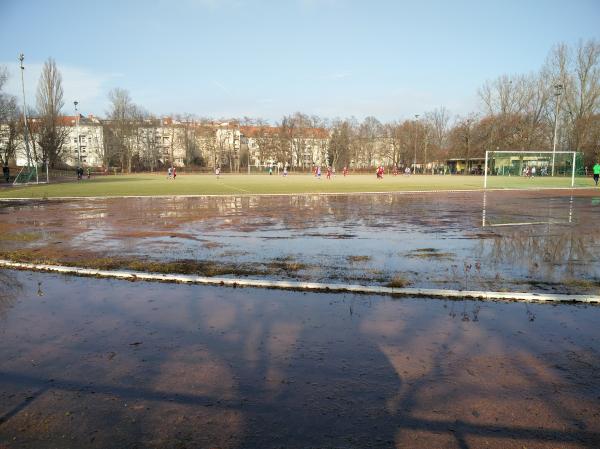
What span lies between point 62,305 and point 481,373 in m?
5.36

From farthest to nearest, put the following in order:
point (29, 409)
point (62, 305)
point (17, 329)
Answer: point (62, 305) < point (17, 329) < point (29, 409)

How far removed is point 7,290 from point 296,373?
17.3 feet

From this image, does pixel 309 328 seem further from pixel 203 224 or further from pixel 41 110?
pixel 41 110

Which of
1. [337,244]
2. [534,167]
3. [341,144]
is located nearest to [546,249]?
[337,244]

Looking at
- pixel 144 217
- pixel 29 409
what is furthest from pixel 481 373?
pixel 144 217

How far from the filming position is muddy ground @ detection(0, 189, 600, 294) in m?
7.88

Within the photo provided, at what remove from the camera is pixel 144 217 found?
672 inches

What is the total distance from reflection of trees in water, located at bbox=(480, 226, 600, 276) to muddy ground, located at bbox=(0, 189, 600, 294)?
0.02 metres

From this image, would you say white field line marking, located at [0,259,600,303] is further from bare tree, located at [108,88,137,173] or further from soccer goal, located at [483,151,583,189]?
bare tree, located at [108,88,137,173]

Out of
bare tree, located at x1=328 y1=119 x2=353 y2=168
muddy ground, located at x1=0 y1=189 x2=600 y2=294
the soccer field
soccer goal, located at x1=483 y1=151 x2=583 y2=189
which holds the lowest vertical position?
muddy ground, located at x1=0 y1=189 x2=600 y2=294

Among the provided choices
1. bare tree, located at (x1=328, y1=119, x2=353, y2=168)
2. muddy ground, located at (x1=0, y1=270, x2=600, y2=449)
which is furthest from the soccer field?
bare tree, located at (x1=328, y1=119, x2=353, y2=168)

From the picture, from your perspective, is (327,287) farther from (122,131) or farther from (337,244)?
(122,131)

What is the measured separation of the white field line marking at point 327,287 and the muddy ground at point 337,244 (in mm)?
430

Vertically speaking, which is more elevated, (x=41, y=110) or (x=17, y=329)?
(x=41, y=110)
